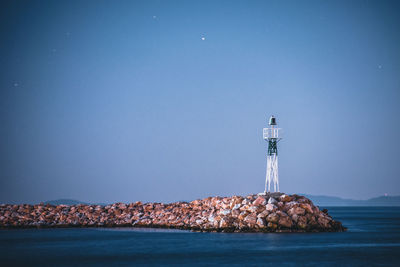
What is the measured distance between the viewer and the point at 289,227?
33.0m

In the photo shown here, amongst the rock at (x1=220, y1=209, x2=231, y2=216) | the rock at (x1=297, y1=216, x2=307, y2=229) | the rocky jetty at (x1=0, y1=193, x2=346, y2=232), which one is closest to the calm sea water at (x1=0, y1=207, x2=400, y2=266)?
the rock at (x1=297, y1=216, x2=307, y2=229)

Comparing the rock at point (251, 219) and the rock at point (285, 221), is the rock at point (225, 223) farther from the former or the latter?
the rock at point (285, 221)

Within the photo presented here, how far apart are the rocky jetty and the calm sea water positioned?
1.28 meters

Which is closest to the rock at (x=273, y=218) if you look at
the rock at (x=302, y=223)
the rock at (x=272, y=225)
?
the rock at (x=272, y=225)

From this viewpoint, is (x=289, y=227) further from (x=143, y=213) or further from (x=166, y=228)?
(x=143, y=213)

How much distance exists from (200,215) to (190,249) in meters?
11.6

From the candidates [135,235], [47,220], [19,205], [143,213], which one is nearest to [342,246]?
[135,235]

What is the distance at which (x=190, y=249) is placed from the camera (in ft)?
85.1

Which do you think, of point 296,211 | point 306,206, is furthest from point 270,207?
point 306,206

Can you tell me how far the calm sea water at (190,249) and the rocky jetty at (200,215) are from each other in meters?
1.28

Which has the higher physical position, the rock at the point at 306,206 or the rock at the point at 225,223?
the rock at the point at 306,206

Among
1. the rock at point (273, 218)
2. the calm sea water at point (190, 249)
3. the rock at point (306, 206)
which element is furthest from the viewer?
the rock at point (306, 206)

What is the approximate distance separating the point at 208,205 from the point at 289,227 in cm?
832

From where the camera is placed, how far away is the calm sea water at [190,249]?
72.8ft
